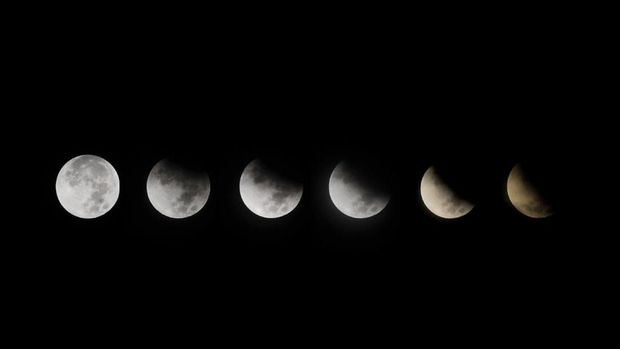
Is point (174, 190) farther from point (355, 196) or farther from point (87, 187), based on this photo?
point (355, 196)

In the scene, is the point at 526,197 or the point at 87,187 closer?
the point at 526,197

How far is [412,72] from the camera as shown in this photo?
10.6 ft

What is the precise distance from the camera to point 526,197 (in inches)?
107

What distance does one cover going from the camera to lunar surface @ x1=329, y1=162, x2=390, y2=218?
2.75 meters

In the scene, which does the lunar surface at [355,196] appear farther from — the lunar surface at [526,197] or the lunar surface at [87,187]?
the lunar surface at [87,187]

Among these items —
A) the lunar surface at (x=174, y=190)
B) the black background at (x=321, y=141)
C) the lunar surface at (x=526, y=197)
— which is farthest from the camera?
the black background at (x=321, y=141)

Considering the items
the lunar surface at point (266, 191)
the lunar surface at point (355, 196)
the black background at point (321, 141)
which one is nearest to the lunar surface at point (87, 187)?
the black background at point (321, 141)

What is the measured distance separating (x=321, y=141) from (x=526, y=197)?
1.78m

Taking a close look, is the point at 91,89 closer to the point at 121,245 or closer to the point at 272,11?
the point at 121,245

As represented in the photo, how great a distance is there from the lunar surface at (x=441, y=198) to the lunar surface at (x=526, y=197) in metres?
0.36

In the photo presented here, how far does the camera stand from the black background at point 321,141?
10.2 ft

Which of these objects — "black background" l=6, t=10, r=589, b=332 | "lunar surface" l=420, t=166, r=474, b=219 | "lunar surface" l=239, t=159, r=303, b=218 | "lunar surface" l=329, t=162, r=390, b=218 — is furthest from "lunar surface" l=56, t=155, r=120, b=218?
"lunar surface" l=420, t=166, r=474, b=219

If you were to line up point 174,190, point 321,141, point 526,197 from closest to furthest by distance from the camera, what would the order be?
1. point 526,197
2. point 174,190
3. point 321,141

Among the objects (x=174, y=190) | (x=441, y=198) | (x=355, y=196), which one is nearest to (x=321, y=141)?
(x=355, y=196)
